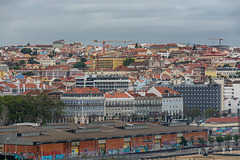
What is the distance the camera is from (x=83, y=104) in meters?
100

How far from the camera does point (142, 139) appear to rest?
67062 millimetres

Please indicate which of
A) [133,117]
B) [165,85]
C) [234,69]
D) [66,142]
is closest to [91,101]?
[133,117]

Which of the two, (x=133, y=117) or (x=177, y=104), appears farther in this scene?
(x=177, y=104)

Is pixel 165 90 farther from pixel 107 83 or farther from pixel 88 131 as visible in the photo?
pixel 88 131

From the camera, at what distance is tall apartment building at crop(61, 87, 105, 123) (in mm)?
99625

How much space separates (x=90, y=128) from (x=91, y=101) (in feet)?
116

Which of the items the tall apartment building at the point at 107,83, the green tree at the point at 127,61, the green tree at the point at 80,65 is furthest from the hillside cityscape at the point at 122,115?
the green tree at the point at 80,65

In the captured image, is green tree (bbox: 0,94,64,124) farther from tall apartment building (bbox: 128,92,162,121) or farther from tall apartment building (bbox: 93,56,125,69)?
tall apartment building (bbox: 93,56,125,69)

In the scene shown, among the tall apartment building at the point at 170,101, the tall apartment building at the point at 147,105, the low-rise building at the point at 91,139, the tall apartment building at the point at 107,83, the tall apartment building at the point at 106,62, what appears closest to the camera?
the low-rise building at the point at 91,139

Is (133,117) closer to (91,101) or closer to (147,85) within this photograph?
(91,101)

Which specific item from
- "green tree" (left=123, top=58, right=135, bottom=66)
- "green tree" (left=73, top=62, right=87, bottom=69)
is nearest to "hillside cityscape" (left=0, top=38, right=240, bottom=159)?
"green tree" (left=123, top=58, right=135, bottom=66)

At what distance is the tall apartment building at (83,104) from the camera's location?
99625mm

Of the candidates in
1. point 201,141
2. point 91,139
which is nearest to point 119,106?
point 201,141

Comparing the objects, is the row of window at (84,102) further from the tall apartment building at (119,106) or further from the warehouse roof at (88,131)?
the warehouse roof at (88,131)
